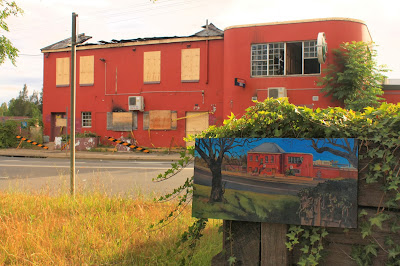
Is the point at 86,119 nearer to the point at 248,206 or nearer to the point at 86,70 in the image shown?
the point at 86,70

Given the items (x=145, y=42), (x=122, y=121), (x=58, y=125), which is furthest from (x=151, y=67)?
(x=58, y=125)

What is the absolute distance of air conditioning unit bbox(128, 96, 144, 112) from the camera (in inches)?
1012

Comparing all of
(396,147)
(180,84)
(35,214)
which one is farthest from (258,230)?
(180,84)

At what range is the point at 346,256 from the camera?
2.54 m

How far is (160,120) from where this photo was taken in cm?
2589

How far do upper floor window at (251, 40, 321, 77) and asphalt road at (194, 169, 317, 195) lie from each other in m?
20.3

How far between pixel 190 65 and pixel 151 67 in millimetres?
2832

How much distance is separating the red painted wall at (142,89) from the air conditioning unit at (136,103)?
0.54m

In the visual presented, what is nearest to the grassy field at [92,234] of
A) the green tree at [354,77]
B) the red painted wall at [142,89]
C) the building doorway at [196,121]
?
the green tree at [354,77]

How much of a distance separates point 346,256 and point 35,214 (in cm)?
432

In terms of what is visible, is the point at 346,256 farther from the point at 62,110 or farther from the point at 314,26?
the point at 62,110

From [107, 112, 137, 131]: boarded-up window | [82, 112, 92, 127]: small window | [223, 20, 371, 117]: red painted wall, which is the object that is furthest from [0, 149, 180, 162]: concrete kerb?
[223, 20, 371, 117]: red painted wall

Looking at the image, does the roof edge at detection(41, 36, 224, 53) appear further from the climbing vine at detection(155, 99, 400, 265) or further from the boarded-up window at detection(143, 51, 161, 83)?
the climbing vine at detection(155, 99, 400, 265)

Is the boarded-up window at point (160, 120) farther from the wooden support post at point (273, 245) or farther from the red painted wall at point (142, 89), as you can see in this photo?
the wooden support post at point (273, 245)
